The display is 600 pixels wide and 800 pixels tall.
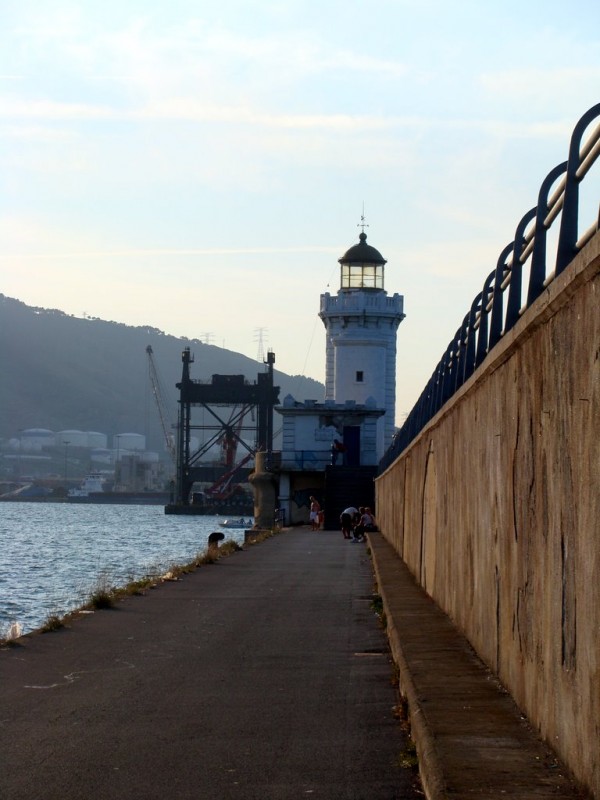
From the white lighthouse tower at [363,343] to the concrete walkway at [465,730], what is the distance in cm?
5841

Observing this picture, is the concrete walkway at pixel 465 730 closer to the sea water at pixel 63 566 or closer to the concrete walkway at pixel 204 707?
the concrete walkway at pixel 204 707

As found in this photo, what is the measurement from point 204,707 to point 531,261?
154 inches

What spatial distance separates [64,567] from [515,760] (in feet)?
130

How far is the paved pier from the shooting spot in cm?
687

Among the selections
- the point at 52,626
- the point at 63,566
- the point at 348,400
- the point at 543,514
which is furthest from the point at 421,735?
the point at 348,400

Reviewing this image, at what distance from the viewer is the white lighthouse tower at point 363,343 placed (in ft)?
229

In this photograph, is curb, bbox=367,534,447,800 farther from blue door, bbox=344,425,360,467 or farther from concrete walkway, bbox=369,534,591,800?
blue door, bbox=344,425,360,467

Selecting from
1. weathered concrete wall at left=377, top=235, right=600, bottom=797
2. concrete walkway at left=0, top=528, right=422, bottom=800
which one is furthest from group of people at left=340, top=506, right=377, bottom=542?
weathered concrete wall at left=377, top=235, right=600, bottom=797

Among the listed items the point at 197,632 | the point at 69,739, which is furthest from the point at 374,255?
the point at 69,739

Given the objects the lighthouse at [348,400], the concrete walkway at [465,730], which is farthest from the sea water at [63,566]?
the concrete walkway at [465,730]

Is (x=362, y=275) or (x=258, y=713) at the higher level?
(x=362, y=275)

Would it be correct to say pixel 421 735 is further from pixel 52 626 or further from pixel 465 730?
pixel 52 626

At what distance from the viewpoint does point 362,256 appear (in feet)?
238

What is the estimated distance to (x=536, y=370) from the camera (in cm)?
687
